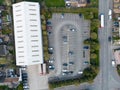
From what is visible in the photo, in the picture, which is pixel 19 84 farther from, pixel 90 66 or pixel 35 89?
pixel 90 66

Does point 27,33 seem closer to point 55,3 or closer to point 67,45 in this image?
point 55,3

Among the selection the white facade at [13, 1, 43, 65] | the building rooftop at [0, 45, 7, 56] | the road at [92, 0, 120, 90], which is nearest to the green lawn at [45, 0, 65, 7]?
the white facade at [13, 1, 43, 65]

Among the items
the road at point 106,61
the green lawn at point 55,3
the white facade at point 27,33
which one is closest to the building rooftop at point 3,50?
the white facade at point 27,33

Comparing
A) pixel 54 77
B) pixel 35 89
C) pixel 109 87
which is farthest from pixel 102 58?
pixel 35 89

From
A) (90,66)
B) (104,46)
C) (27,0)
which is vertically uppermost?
(27,0)

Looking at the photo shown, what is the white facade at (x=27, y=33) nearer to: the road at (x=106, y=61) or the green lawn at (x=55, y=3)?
the green lawn at (x=55, y=3)

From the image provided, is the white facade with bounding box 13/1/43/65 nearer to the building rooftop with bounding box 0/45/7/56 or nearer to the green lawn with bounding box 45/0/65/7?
the building rooftop with bounding box 0/45/7/56
